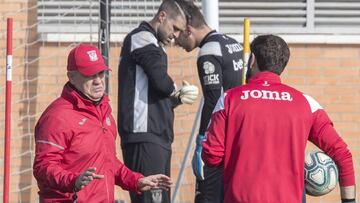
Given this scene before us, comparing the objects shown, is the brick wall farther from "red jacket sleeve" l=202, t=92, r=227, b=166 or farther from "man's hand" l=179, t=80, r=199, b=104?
"red jacket sleeve" l=202, t=92, r=227, b=166

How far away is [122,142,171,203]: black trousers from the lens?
7685 millimetres

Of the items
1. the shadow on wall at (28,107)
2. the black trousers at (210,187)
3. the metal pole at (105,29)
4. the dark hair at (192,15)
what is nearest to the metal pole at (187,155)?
the metal pole at (105,29)

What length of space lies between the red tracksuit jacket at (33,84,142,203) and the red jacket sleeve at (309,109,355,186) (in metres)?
1.17

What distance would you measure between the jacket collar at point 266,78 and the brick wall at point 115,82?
4797 millimetres

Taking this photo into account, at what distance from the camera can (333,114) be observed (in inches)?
420

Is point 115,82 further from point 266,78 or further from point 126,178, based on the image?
point 266,78

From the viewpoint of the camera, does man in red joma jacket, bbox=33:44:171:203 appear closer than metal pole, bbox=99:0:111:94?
Yes

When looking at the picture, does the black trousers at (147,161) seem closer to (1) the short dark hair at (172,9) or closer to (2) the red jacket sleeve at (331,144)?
(1) the short dark hair at (172,9)

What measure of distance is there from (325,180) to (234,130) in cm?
75

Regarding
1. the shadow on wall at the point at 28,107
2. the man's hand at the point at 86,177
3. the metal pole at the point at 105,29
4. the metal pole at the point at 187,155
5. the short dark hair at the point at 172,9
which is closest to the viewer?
the man's hand at the point at 86,177

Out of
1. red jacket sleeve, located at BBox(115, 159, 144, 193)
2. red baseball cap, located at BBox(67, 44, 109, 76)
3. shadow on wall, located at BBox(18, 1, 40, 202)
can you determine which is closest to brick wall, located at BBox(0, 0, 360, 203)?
shadow on wall, located at BBox(18, 1, 40, 202)

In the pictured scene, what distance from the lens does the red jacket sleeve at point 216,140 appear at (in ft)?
18.5

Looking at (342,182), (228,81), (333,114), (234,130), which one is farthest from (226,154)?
(333,114)

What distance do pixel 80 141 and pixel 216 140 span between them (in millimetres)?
797
